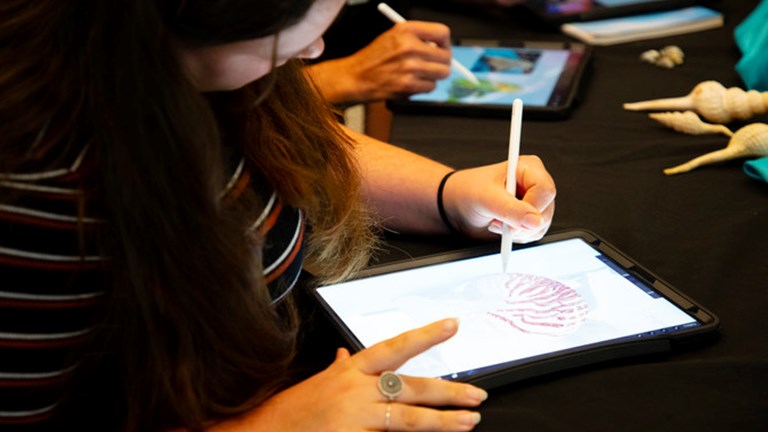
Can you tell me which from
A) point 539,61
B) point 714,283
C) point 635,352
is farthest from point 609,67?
point 635,352

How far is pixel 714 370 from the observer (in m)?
0.78

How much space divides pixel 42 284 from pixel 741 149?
2.86 feet

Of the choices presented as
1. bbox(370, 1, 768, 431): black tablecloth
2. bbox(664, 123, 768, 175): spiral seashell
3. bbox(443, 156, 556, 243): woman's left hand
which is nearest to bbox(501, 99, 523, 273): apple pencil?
Answer: bbox(443, 156, 556, 243): woman's left hand

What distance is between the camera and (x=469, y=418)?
2.29 ft

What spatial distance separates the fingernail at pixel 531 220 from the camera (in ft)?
2.96

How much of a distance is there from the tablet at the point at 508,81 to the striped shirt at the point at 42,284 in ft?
2.20

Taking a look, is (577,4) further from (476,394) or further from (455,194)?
(476,394)

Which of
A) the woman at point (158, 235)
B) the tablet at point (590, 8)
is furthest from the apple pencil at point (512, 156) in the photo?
the tablet at point (590, 8)

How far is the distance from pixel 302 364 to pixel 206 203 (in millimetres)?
239

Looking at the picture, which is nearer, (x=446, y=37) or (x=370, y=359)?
(x=370, y=359)

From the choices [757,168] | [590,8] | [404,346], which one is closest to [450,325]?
[404,346]

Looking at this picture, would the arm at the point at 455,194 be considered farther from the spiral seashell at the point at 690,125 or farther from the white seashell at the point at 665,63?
the white seashell at the point at 665,63

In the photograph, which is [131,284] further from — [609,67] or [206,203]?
[609,67]

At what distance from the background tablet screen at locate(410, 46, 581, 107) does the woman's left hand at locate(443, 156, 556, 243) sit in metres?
0.34
